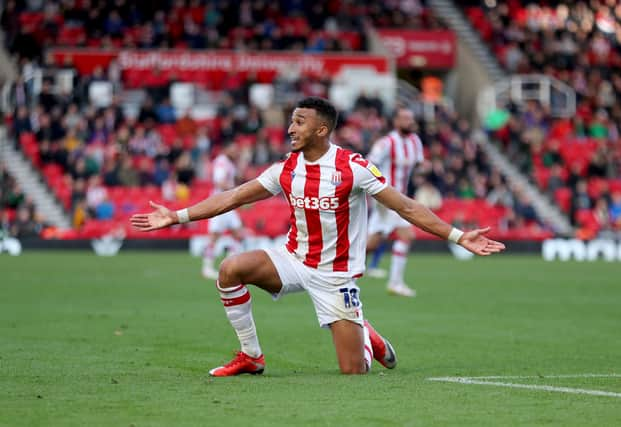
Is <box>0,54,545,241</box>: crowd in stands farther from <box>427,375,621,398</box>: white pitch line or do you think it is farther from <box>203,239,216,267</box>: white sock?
<box>427,375,621,398</box>: white pitch line

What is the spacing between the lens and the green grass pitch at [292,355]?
25.4 ft

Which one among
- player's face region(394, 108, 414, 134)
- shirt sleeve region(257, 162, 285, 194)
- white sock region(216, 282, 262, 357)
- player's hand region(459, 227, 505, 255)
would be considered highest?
shirt sleeve region(257, 162, 285, 194)

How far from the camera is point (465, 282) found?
2255cm

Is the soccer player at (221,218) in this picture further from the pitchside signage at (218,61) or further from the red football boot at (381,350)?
the pitchside signage at (218,61)

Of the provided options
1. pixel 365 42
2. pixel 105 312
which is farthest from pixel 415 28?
pixel 105 312

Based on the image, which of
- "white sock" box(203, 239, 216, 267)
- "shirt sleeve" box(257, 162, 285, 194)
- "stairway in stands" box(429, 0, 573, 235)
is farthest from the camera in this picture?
"stairway in stands" box(429, 0, 573, 235)

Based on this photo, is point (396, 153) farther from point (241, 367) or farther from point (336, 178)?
point (241, 367)

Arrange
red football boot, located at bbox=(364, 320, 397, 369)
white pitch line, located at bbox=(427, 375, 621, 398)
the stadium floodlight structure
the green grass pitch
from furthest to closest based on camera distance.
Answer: the stadium floodlight structure < red football boot, located at bbox=(364, 320, 397, 369) < white pitch line, located at bbox=(427, 375, 621, 398) < the green grass pitch

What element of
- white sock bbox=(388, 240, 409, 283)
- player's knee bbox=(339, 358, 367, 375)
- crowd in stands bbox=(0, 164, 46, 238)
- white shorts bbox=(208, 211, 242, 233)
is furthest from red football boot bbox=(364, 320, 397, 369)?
crowd in stands bbox=(0, 164, 46, 238)

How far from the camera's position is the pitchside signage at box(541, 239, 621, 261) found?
33.9 meters

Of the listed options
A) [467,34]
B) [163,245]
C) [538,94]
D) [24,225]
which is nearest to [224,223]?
[163,245]

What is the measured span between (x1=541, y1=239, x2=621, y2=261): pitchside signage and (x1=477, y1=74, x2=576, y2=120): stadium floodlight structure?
8.78 metres

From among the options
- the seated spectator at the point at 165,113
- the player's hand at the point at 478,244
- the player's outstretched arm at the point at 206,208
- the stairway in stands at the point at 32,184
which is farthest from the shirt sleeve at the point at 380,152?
the seated spectator at the point at 165,113

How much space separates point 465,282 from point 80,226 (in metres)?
13.0
